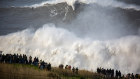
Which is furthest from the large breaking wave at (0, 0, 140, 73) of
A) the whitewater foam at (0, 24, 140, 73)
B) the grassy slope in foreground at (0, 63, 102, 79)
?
the grassy slope in foreground at (0, 63, 102, 79)

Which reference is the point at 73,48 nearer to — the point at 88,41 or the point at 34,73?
the point at 88,41

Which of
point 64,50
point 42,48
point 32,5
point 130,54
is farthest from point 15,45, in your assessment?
point 130,54

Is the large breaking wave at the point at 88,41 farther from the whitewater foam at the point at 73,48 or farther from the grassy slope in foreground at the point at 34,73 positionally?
the grassy slope in foreground at the point at 34,73

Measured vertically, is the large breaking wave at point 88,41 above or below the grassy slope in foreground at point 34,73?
above

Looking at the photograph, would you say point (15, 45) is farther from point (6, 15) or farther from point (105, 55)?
point (105, 55)

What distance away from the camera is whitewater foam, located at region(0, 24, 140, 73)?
77.8ft

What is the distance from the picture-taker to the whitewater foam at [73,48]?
77.8 feet

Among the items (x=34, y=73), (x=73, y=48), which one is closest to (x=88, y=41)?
(x=73, y=48)

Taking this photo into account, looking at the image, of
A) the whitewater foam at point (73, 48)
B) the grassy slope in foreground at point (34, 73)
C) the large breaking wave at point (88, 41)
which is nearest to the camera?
the grassy slope in foreground at point (34, 73)


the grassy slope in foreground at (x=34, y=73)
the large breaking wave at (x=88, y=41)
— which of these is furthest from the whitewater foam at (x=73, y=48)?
the grassy slope in foreground at (x=34, y=73)

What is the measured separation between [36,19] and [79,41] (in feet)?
24.7

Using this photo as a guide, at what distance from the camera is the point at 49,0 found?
36188 millimetres

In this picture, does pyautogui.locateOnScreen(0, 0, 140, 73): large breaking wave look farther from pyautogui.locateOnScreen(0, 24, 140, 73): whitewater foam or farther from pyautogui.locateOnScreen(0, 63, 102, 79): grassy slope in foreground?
pyautogui.locateOnScreen(0, 63, 102, 79): grassy slope in foreground

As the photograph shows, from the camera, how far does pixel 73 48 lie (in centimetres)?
2633
